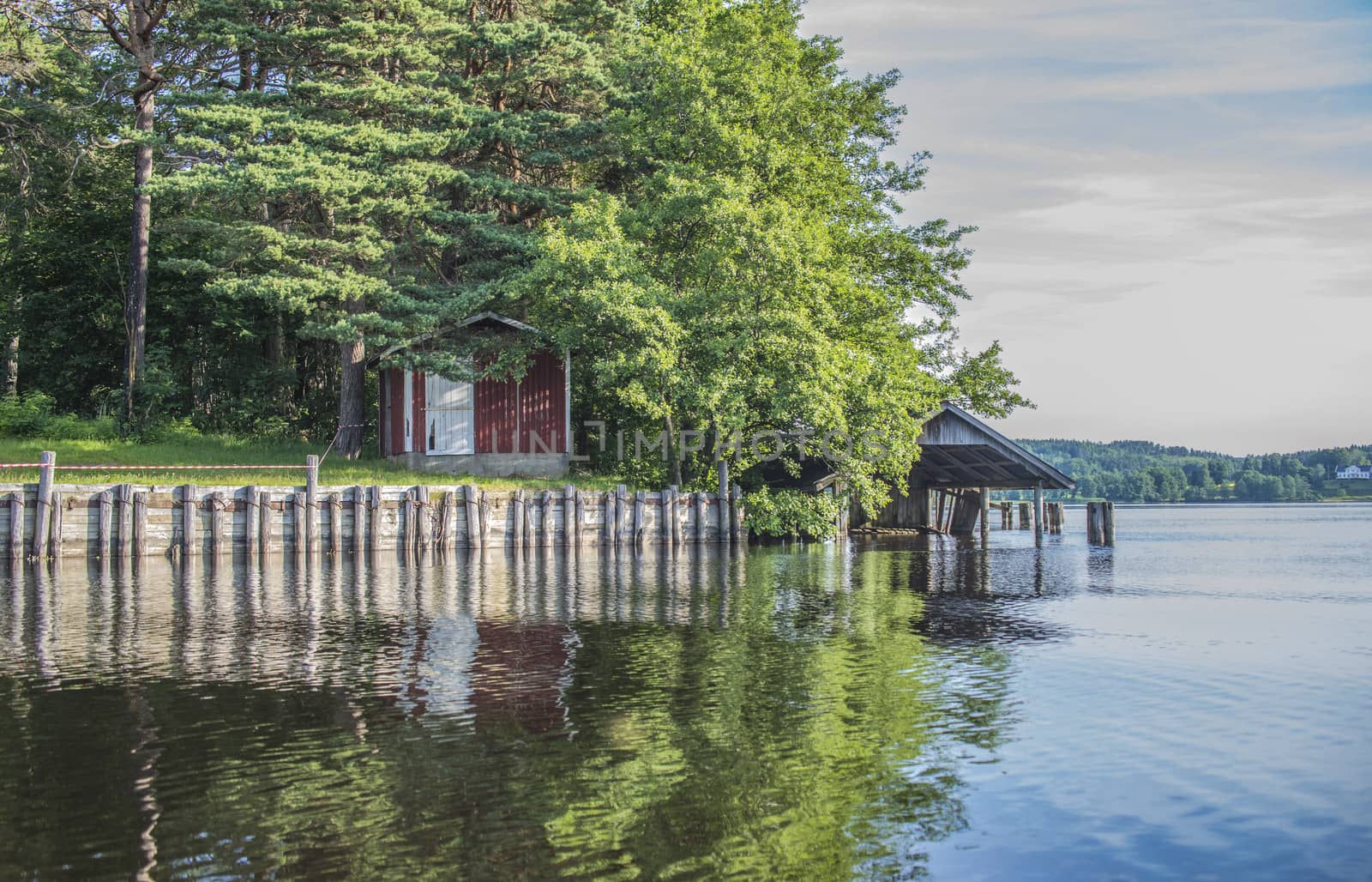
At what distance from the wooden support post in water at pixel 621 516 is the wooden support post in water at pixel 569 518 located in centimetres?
117

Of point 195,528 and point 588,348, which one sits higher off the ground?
point 588,348

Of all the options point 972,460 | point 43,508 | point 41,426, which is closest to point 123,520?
point 43,508

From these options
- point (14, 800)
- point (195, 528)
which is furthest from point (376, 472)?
point (14, 800)

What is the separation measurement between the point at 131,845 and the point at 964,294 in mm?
39755

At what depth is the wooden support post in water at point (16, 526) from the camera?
2569 centimetres

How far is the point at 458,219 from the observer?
1463 inches

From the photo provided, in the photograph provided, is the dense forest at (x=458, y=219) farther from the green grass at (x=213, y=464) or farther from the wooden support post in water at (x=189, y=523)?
the wooden support post in water at (x=189, y=523)

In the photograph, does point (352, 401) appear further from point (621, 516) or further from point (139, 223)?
point (621, 516)

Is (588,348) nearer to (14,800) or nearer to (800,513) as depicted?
(800,513)

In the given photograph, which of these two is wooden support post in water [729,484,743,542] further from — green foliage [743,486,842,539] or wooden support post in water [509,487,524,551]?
wooden support post in water [509,487,524,551]

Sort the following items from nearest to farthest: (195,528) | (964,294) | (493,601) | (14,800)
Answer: (14,800)
(493,601)
(195,528)
(964,294)

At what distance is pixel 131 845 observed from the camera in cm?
707

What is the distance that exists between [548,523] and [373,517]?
4.76m

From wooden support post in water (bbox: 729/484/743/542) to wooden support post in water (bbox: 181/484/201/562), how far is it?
15.0 metres
